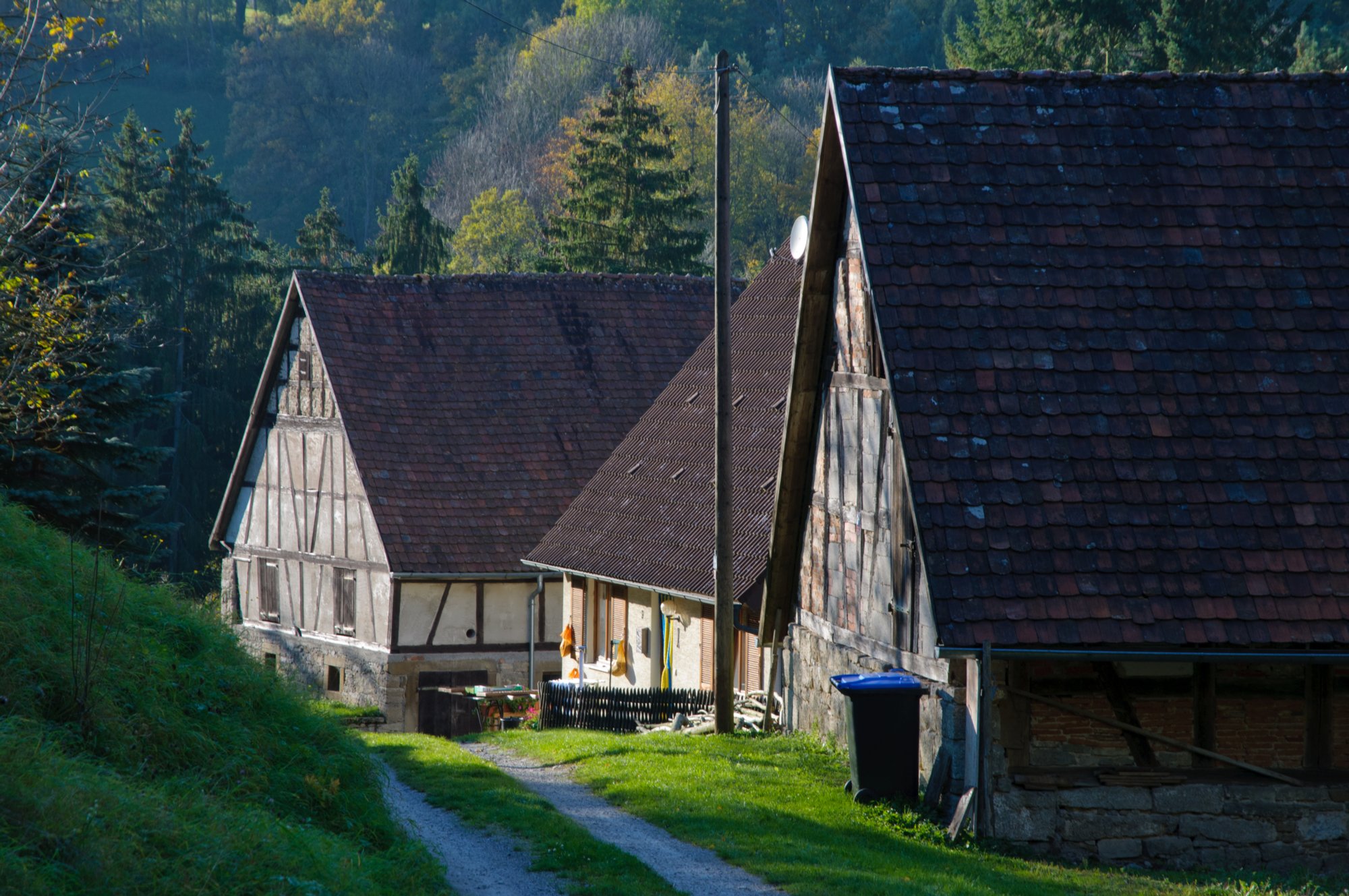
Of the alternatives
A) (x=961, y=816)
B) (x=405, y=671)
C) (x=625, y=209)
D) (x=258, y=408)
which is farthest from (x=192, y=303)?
(x=961, y=816)

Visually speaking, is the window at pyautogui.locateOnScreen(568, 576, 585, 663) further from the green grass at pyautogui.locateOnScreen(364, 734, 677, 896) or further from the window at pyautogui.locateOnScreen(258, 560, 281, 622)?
the window at pyautogui.locateOnScreen(258, 560, 281, 622)

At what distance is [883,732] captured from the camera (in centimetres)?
1227

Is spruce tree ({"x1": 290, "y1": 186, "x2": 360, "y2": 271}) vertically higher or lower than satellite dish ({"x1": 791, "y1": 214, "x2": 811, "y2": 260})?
higher

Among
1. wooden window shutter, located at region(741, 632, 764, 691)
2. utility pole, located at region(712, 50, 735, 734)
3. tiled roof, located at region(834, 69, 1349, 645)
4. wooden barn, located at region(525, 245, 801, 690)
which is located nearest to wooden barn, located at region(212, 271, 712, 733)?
wooden barn, located at region(525, 245, 801, 690)

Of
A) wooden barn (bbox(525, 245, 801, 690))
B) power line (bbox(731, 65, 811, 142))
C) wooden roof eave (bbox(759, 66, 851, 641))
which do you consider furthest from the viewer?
power line (bbox(731, 65, 811, 142))

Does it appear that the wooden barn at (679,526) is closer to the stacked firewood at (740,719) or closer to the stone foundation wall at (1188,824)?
the stacked firewood at (740,719)

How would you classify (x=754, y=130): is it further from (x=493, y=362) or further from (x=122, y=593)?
(x=122, y=593)

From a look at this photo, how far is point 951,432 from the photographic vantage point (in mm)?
11930

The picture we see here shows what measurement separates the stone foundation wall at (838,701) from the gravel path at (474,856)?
352cm

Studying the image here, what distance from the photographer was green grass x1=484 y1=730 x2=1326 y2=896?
10.2 meters

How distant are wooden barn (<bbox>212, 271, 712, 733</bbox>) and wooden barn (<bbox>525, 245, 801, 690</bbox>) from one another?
216cm

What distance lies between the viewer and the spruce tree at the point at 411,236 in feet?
156

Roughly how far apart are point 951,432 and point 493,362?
55.0 ft

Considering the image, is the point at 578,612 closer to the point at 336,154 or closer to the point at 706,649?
the point at 706,649
